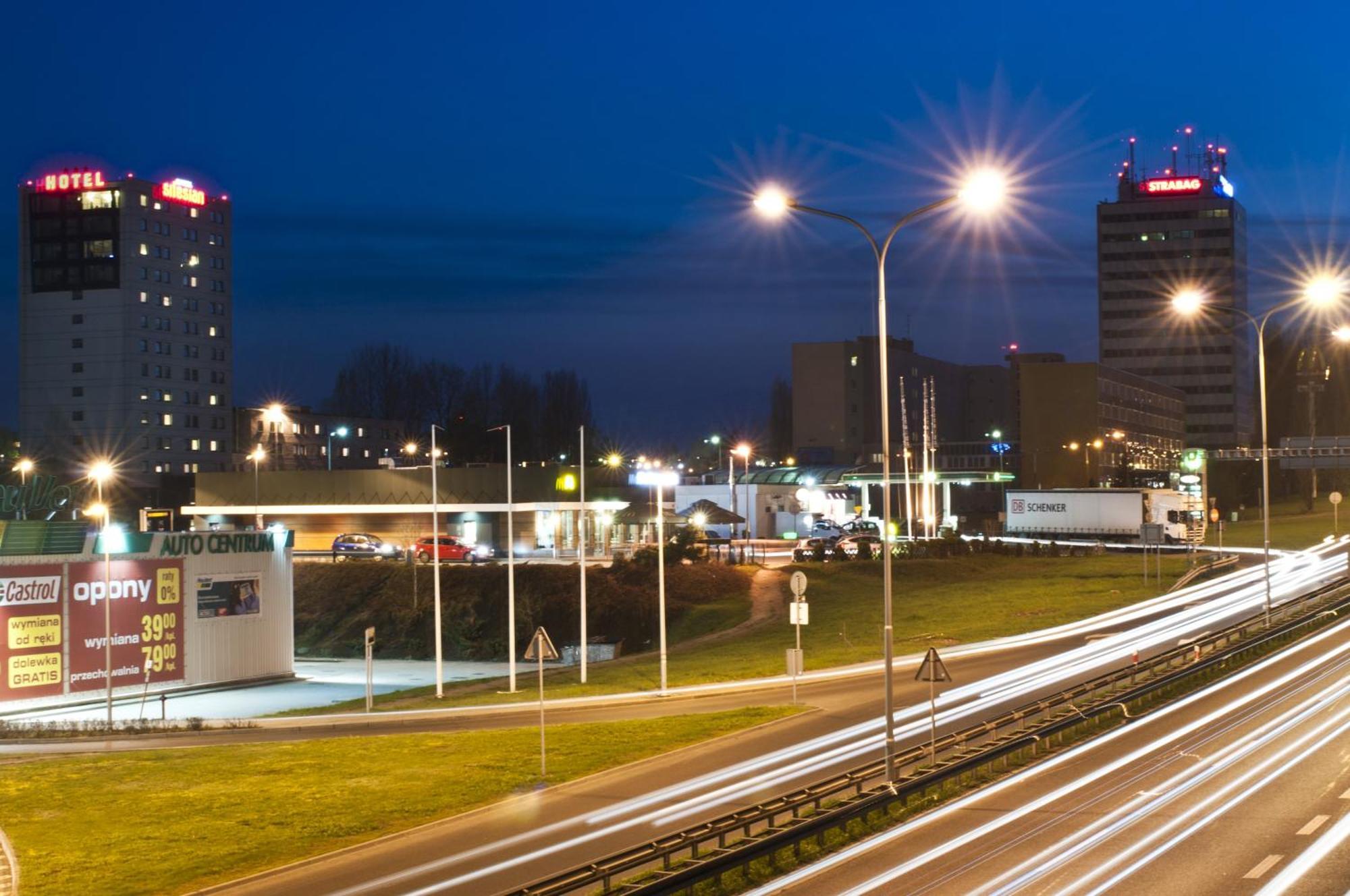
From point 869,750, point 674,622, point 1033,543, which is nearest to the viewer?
point 869,750

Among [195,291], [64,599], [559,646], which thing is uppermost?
[195,291]

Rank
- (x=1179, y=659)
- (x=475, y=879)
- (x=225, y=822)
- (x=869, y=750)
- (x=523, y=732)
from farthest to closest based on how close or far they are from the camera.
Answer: (x=1179, y=659) → (x=523, y=732) → (x=869, y=750) → (x=225, y=822) → (x=475, y=879)

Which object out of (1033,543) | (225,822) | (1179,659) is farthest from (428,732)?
(1033,543)

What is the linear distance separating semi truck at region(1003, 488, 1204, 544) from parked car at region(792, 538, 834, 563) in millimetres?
17301

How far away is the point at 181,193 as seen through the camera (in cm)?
13462

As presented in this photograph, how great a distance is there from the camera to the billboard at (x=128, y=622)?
4341 centimetres

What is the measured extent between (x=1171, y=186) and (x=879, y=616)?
163175 mm

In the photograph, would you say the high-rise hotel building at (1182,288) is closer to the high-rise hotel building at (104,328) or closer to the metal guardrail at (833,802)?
the high-rise hotel building at (104,328)

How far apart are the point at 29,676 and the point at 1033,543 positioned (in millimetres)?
49067

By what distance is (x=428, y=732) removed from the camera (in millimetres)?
32375

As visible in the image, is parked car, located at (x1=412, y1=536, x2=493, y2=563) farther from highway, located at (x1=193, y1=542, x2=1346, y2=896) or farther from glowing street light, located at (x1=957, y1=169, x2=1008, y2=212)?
glowing street light, located at (x1=957, y1=169, x2=1008, y2=212)

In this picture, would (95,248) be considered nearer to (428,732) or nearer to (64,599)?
(64,599)

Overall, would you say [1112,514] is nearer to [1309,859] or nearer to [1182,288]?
[1309,859]

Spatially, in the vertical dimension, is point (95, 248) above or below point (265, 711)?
above
